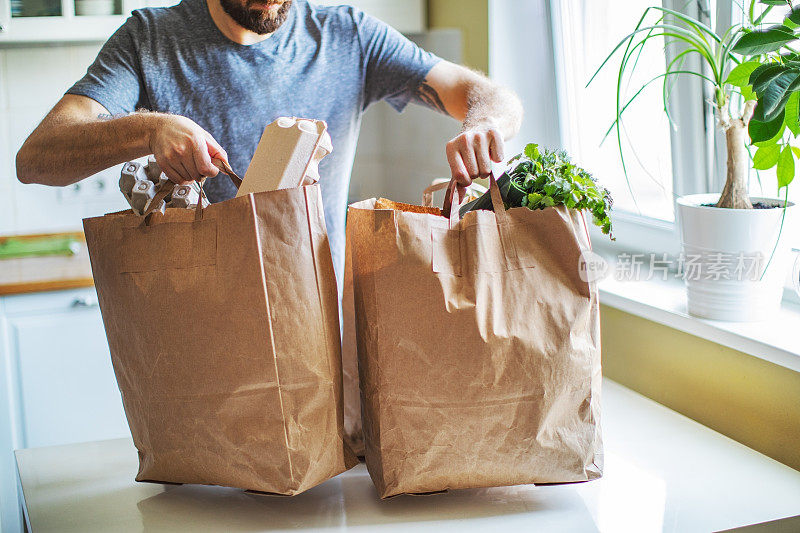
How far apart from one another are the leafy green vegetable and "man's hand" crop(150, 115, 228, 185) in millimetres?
331

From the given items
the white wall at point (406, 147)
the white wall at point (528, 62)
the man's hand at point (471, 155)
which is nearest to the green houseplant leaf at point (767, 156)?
the man's hand at point (471, 155)

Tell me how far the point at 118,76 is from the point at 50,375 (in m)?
1.04

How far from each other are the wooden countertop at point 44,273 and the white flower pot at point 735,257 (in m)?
1.45

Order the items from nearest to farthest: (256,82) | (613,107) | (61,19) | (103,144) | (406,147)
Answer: (103,144) → (256,82) → (613,107) → (61,19) → (406,147)

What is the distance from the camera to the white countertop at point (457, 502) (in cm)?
85

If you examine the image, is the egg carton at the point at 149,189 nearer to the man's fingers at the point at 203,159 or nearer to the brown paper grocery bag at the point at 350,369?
the man's fingers at the point at 203,159

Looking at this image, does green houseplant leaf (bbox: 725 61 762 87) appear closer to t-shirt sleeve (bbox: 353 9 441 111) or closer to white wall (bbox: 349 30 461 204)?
t-shirt sleeve (bbox: 353 9 441 111)

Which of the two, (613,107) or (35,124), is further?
(35,124)

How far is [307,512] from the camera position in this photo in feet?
2.88

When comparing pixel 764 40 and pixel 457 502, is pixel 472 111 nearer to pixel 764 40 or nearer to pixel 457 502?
pixel 764 40

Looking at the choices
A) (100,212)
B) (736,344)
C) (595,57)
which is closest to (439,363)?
(736,344)

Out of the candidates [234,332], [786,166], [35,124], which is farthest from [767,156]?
[35,124]

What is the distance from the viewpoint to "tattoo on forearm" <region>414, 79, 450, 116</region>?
1.39m

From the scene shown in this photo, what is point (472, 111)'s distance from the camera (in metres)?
1.25
